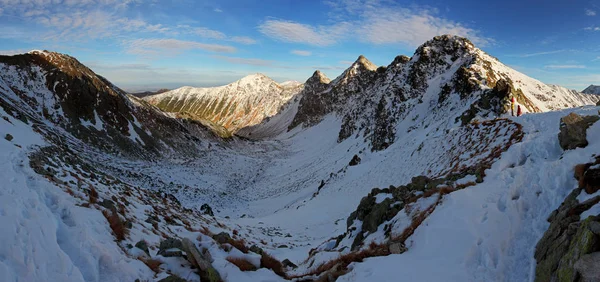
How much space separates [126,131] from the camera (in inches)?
1811

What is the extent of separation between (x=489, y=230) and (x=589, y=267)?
3118 mm

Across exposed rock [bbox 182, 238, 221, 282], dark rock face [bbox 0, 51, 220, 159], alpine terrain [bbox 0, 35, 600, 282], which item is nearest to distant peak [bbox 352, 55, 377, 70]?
dark rock face [bbox 0, 51, 220, 159]

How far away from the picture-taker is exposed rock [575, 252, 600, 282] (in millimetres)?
4531

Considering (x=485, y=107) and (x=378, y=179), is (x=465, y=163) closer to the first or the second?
Result: (x=378, y=179)

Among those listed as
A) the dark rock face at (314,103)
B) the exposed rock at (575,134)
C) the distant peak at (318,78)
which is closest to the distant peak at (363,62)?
the dark rock face at (314,103)

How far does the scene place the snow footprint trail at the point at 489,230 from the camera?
6.78 m

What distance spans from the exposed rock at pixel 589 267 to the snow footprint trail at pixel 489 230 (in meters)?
1.65

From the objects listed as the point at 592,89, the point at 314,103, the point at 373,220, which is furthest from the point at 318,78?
the point at 373,220

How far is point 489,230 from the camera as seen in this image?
25.3ft

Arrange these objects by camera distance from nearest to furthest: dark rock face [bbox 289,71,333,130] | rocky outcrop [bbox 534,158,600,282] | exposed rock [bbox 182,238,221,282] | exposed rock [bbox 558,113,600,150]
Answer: rocky outcrop [bbox 534,158,600,282], exposed rock [bbox 182,238,221,282], exposed rock [bbox 558,113,600,150], dark rock face [bbox 289,71,333,130]

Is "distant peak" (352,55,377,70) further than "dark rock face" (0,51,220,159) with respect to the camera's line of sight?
Yes

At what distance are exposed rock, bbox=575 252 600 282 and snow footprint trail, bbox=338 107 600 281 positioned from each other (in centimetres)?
165

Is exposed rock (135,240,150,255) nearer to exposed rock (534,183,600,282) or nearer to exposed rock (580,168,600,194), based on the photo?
exposed rock (534,183,600,282)

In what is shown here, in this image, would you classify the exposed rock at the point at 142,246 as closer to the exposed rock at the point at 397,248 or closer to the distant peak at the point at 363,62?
the exposed rock at the point at 397,248
